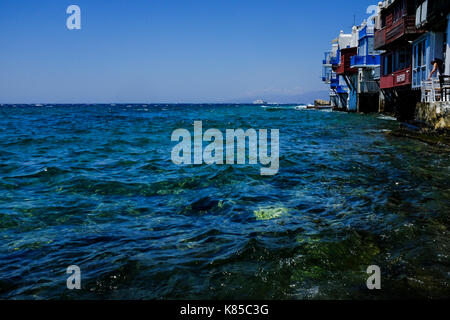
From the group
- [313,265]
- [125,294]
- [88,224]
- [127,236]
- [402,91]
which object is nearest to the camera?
[125,294]

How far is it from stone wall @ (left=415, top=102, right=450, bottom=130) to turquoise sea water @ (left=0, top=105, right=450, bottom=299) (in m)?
Result: 4.45

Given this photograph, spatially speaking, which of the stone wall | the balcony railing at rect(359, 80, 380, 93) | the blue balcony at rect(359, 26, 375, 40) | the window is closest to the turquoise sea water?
the stone wall

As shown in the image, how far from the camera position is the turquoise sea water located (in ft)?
14.9

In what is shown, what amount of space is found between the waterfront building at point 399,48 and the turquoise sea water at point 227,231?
17.4m

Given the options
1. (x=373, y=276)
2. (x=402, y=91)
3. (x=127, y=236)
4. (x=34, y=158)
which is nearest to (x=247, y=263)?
(x=373, y=276)

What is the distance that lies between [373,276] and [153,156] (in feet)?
39.4

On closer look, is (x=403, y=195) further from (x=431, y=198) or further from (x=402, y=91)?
(x=402, y=91)

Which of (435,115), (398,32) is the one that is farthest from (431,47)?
(435,115)

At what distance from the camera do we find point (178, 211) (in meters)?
7.62

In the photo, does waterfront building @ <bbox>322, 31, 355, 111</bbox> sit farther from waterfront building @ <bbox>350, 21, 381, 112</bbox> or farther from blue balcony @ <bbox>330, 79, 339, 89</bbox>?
waterfront building @ <bbox>350, 21, 381, 112</bbox>

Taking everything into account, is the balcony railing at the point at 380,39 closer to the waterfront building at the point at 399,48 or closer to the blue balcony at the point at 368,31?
the waterfront building at the point at 399,48

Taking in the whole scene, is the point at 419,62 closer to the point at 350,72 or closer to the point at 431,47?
the point at 431,47

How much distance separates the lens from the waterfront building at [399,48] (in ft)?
86.3

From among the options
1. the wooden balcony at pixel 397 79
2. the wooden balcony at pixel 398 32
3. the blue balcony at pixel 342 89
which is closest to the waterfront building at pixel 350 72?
the blue balcony at pixel 342 89
